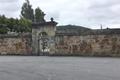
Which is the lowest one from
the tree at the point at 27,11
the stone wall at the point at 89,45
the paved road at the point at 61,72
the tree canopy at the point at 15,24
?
the paved road at the point at 61,72

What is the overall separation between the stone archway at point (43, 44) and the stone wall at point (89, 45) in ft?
3.54

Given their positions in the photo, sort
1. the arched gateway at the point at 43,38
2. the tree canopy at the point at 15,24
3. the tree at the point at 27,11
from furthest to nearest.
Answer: the tree at the point at 27,11 → the tree canopy at the point at 15,24 → the arched gateway at the point at 43,38

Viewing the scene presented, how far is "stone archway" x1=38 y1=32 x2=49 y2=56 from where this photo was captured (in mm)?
31578

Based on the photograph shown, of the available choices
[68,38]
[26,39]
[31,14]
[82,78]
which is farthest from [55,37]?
[31,14]

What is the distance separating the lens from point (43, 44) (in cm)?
3206

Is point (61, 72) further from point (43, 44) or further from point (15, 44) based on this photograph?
point (15, 44)

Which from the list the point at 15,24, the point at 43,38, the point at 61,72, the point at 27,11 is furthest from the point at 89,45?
the point at 27,11

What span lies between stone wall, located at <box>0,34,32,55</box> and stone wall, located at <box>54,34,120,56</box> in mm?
3372

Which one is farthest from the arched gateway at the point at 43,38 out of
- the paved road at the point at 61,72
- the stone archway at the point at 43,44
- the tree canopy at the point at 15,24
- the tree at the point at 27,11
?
the tree at the point at 27,11

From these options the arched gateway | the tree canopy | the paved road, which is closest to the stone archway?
the arched gateway

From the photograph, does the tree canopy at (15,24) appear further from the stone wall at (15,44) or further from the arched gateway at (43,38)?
the arched gateway at (43,38)

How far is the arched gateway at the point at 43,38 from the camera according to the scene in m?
31.4

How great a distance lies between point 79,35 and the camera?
98.9ft

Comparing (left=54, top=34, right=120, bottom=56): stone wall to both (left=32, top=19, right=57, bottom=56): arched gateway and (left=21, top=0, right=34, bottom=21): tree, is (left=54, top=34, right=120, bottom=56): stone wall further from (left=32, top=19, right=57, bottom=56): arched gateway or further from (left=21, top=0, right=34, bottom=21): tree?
(left=21, top=0, right=34, bottom=21): tree
